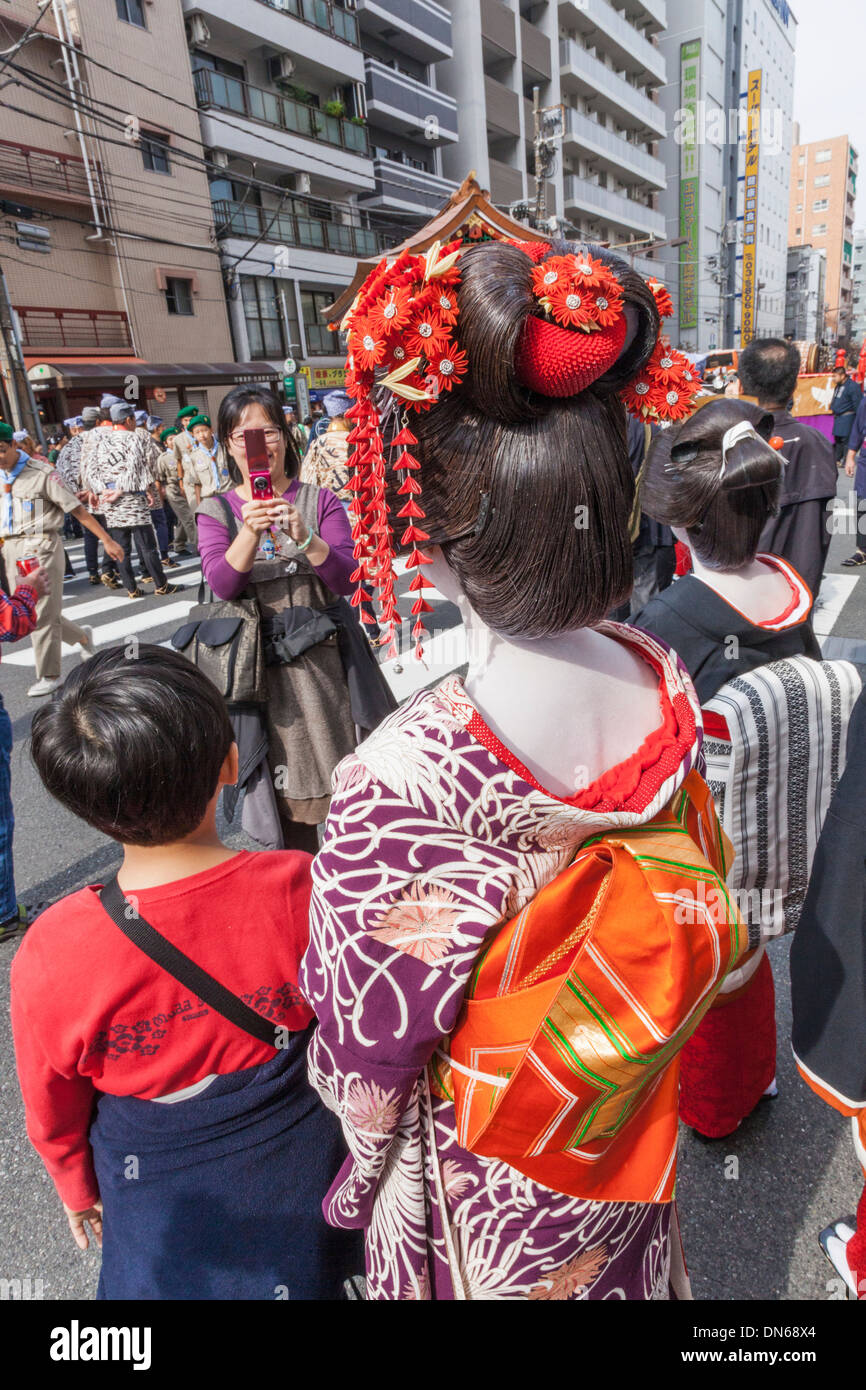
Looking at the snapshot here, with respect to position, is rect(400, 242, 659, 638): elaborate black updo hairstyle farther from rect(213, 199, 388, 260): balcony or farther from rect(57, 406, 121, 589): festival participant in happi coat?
rect(213, 199, 388, 260): balcony

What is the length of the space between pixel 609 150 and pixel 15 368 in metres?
31.1

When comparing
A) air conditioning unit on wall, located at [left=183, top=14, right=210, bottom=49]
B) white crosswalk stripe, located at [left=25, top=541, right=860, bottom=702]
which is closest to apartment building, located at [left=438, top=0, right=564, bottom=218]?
air conditioning unit on wall, located at [left=183, top=14, right=210, bottom=49]

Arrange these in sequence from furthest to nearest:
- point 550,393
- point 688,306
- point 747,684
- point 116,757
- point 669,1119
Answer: point 688,306 < point 747,684 < point 116,757 < point 669,1119 < point 550,393

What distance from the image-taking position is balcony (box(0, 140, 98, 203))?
52.7 ft

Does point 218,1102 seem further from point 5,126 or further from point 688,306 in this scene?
point 688,306

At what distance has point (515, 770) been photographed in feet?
2.65

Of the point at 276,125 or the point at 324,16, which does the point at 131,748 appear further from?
the point at 324,16

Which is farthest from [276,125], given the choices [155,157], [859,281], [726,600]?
[859,281]

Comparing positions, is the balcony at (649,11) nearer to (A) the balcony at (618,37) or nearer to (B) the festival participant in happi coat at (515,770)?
(A) the balcony at (618,37)

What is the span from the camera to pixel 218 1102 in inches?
46.1

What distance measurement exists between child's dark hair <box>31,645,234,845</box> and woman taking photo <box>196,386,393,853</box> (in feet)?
3.50

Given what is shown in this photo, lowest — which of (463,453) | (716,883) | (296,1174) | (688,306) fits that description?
(296,1174)

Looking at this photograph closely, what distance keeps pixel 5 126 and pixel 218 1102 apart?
21566 mm
